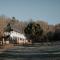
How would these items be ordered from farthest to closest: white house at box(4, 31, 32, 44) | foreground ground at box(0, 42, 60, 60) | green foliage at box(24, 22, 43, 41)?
1. green foliage at box(24, 22, 43, 41)
2. white house at box(4, 31, 32, 44)
3. foreground ground at box(0, 42, 60, 60)

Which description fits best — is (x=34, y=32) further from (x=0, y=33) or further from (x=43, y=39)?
(x=0, y=33)

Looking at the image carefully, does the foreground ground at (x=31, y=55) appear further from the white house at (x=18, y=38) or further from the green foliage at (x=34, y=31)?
the green foliage at (x=34, y=31)

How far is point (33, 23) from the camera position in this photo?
68.6m

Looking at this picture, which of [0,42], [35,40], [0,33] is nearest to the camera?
[0,33]

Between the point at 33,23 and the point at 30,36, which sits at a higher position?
the point at 33,23

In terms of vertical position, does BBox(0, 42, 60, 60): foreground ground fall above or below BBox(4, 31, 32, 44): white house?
below

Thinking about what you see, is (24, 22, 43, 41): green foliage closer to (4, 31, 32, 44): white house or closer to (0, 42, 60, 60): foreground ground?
(4, 31, 32, 44): white house

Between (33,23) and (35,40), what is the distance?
770 centimetres

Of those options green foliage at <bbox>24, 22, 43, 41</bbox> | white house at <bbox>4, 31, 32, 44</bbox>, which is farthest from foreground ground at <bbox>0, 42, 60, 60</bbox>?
green foliage at <bbox>24, 22, 43, 41</bbox>

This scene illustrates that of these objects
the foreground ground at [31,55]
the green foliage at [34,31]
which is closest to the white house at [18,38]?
the green foliage at [34,31]

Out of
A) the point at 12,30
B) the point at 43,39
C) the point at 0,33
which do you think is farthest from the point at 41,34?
the point at 0,33

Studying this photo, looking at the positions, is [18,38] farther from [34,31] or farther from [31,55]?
[31,55]

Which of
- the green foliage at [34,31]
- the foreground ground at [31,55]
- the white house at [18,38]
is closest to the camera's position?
the foreground ground at [31,55]

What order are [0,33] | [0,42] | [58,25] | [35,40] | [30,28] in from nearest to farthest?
[0,33] < [0,42] < [35,40] < [30,28] < [58,25]
